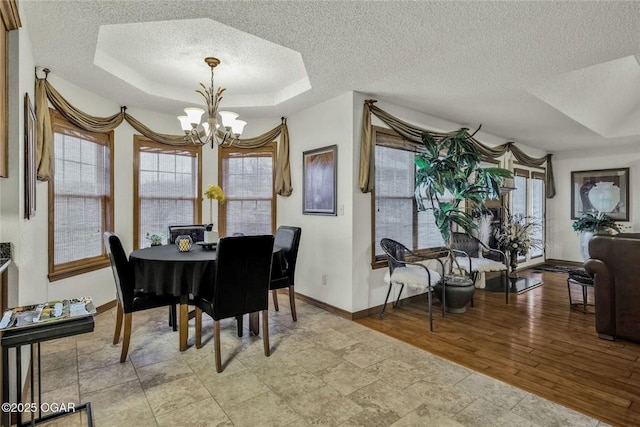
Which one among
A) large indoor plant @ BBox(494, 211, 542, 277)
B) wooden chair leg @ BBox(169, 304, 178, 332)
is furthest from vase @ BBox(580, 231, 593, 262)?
wooden chair leg @ BBox(169, 304, 178, 332)

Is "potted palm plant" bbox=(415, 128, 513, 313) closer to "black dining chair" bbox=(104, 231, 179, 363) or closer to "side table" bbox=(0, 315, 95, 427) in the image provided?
"black dining chair" bbox=(104, 231, 179, 363)

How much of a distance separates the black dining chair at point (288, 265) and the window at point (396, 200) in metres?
0.95

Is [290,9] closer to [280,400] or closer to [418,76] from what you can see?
[418,76]

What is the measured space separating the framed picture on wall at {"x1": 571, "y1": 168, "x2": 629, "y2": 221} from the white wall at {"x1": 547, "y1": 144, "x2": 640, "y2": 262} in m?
0.08

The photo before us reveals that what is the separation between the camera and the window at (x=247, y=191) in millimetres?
4891

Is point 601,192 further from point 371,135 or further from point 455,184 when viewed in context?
point 371,135

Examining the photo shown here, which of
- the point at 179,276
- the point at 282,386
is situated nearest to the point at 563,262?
the point at 282,386

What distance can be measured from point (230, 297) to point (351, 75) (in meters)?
2.29

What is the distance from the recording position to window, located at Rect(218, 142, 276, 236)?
4891mm

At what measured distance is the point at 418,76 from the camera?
3.23m

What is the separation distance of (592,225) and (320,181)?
5.62 m

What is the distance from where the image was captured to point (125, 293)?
2.69 m

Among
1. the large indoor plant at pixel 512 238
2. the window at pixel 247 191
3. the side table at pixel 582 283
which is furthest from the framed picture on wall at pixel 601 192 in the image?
the window at pixel 247 191

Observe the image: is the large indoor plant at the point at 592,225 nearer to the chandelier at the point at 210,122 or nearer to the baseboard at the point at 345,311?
the baseboard at the point at 345,311
